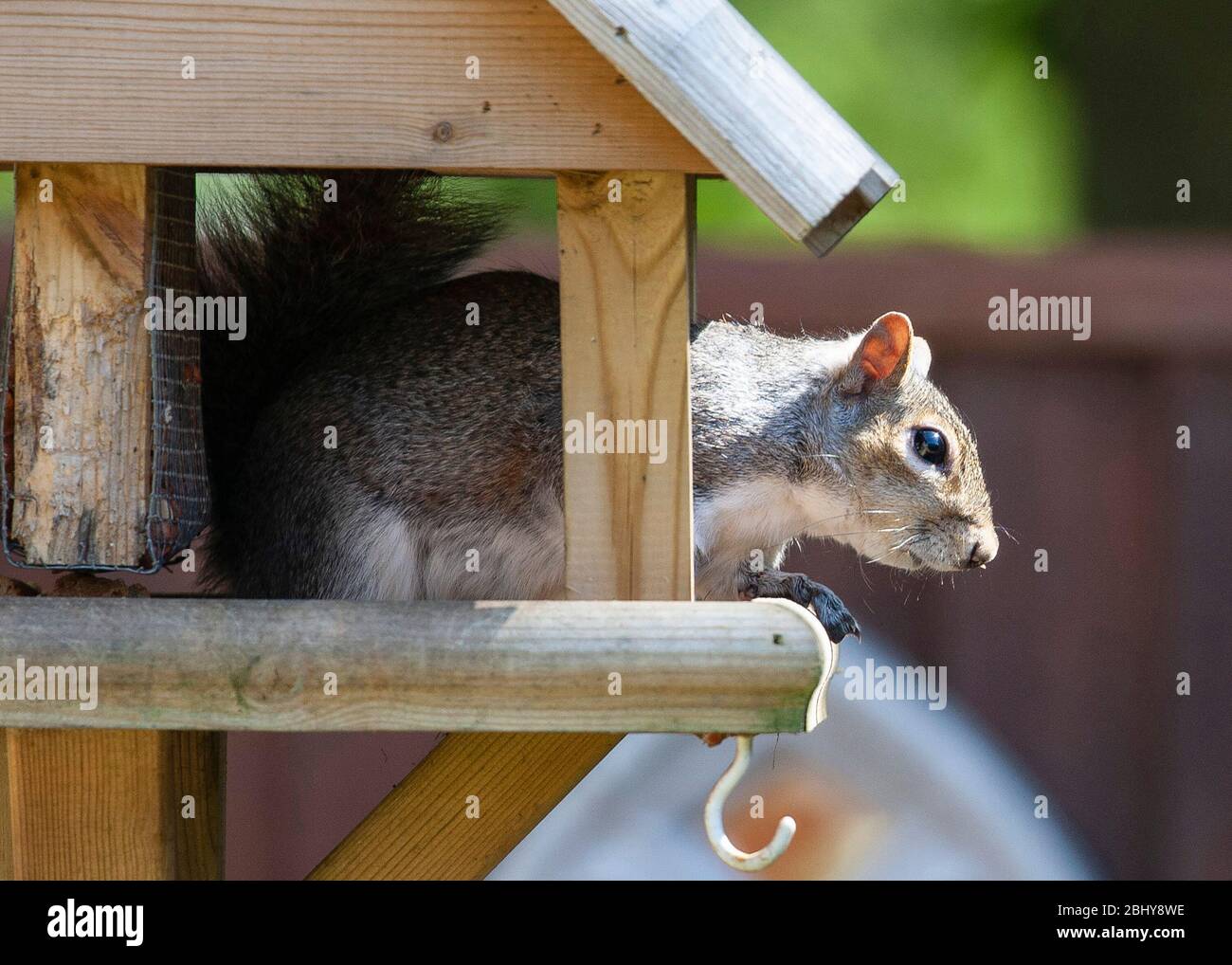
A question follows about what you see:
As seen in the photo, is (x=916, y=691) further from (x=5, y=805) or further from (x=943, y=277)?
(x=5, y=805)

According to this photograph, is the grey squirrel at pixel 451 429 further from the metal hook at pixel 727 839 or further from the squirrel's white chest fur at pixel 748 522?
the metal hook at pixel 727 839

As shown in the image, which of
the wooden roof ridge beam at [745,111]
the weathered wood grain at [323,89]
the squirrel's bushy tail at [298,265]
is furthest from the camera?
the squirrel's bushy tail at [298,265]

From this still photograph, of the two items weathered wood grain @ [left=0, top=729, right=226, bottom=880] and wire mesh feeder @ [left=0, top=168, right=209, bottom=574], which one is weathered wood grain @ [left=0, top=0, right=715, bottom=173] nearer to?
wire mesh feeder @ [left=0, top=168, right=209, bottom=574]

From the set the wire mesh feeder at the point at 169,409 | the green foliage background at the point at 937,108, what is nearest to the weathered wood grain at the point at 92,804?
the wire mesh feeder at the point at 169,409

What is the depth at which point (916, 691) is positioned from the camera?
→ 124 inches

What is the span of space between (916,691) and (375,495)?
5.47ft

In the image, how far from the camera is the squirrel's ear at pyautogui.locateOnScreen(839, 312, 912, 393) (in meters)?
1.88

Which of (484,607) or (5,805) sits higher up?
(484,607)

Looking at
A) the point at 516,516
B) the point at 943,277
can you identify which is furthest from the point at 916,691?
the point at 516,516

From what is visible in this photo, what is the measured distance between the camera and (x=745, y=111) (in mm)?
1262

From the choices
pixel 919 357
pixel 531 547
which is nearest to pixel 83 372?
pixel 531 547

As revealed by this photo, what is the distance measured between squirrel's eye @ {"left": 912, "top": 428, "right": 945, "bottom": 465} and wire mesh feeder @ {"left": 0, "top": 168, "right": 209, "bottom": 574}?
800 millimetres

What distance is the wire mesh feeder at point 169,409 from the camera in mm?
1445
